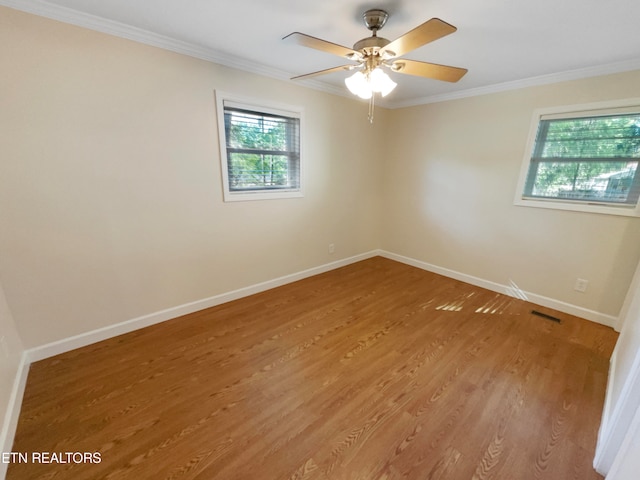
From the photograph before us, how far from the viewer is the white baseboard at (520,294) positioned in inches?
102

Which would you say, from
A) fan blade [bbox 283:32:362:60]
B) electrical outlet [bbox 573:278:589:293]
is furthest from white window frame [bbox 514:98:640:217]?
fan blade [bbox 283:32:362:60]

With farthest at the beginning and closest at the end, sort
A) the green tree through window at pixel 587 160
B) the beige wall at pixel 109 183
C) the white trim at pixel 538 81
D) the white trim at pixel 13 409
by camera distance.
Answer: the green tree through window at pixel 587 160
the white trim at pixel 538 81
the beige wall at pixel 109 183
the white trim at pixel 13 409

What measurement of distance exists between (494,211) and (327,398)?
2.81 meters

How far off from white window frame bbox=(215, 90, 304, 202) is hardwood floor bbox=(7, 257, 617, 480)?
3.95 ft

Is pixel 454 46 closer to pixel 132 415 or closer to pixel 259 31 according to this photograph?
pixel 259 31

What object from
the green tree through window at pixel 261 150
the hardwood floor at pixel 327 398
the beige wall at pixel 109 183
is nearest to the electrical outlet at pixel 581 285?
the hardwood floor at pixel 327 398

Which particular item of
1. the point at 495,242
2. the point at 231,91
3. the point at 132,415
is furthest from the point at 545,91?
the point at 132,415

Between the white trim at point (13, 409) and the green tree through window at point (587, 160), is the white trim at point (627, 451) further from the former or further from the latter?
the white trim at point (13, 409)

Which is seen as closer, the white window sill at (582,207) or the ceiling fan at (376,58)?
the ceiling fan at (376,58)

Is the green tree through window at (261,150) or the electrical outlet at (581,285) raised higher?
the green tree through window at (261,150)

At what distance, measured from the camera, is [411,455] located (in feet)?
4.49

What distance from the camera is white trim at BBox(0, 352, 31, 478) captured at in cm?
129

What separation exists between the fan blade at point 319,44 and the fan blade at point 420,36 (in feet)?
0.60

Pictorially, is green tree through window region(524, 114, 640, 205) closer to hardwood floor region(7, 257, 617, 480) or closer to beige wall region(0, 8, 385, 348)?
hardwood floor region(7, 257, 617, 480)
